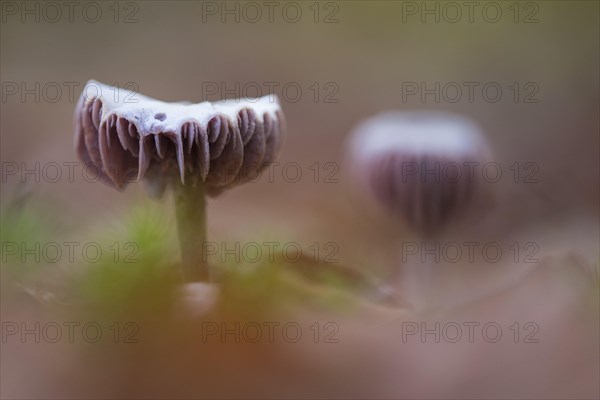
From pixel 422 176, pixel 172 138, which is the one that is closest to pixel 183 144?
pixel 172 138

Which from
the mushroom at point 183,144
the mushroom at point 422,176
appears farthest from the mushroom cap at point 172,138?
the mushroom at point 422,176

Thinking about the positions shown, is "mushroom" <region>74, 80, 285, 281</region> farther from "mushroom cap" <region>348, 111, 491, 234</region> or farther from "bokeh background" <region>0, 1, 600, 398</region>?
"mushroom cap" <region>348, 111, 491, 234</region>

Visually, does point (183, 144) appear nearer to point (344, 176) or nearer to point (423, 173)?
point (423, 173)

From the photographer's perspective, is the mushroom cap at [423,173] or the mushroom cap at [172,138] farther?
the mushroom cap at [423,173]

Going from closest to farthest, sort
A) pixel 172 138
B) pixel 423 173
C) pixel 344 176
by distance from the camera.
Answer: pixel 172 138
pixel 423 173
pixel 344 176

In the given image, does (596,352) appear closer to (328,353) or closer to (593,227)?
(328,353)

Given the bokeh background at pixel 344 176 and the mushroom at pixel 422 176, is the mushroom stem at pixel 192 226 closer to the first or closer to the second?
the bokeh background at pixel 344 176

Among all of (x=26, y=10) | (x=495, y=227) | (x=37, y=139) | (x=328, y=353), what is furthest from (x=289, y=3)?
(x=328, y=353)
